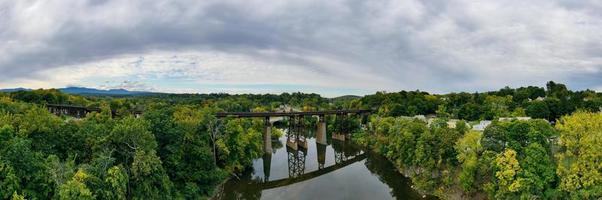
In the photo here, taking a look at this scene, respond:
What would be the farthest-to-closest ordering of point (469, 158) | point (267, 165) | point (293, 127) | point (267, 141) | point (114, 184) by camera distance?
point (293, 127)
point (267, 141)
point (267, 165)
point (469, 158)
point (114, 184)

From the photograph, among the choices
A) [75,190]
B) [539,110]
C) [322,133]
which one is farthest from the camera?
[322,133]

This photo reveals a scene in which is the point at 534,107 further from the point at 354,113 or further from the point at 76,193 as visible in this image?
the point at 76,193

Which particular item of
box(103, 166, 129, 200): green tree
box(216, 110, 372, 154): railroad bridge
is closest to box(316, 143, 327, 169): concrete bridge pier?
box(216, 110, 372, 154): railroad bridge

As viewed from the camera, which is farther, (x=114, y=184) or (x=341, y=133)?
(x=341, y=133)

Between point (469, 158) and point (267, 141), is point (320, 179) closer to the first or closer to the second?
point (267, 141)

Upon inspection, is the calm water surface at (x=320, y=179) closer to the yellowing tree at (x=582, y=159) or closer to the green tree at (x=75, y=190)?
the yellowing tree at (x=582, y=159)

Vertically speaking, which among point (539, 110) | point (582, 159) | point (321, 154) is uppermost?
point (539, 110)

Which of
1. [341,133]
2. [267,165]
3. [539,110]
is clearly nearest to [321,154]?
[267,165]
